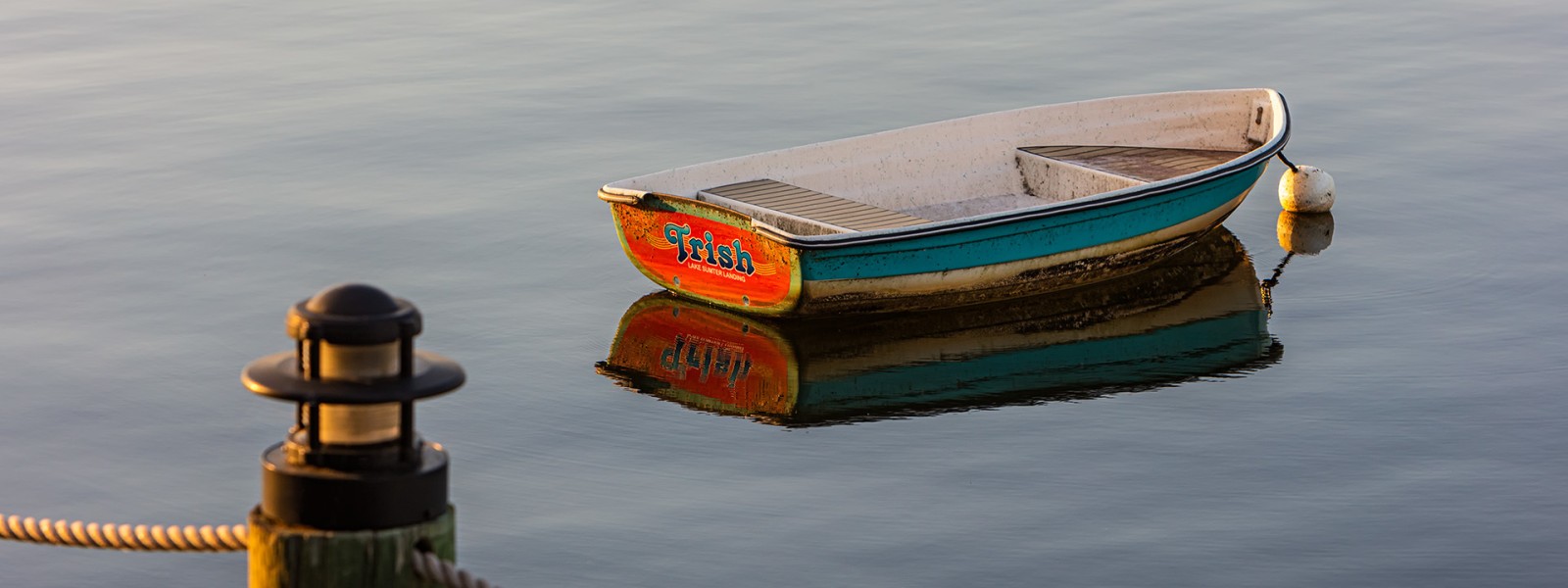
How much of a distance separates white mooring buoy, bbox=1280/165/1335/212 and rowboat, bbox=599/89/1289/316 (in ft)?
1.21

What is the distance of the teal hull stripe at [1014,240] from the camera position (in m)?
12.5

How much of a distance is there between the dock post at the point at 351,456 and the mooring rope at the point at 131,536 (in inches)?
25.9

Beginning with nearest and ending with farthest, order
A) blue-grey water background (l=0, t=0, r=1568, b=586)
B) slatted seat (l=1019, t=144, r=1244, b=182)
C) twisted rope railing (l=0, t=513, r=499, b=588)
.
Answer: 1. twisted rope railing (l=0, t=513, r=499, b=588)
2. blue-grey water background (l=0, t=0, r=1568, b=586)
3. slatted seat (l=1019, t=144, r=1244, b=182)

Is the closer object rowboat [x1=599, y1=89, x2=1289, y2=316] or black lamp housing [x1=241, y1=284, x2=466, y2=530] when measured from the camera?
black lamp housing [x1=241, y1=284, x2=466, y2=530]

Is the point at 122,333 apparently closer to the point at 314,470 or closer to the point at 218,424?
the point at 218,424

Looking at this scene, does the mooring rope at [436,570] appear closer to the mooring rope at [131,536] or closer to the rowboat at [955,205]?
the mooring rope at [131,536]

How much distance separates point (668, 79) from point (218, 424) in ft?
30.0

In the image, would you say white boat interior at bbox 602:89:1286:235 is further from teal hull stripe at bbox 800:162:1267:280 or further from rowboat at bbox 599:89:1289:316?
teal hull stripe at bbox 800:162:1267:280

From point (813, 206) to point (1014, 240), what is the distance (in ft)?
4.38

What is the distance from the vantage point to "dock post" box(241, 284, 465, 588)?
4406mm

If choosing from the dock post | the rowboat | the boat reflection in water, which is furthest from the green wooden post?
the rowboat

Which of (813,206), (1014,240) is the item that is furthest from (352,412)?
(813,206)

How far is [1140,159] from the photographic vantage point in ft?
49.9

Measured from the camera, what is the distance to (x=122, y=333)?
42.2 ft
